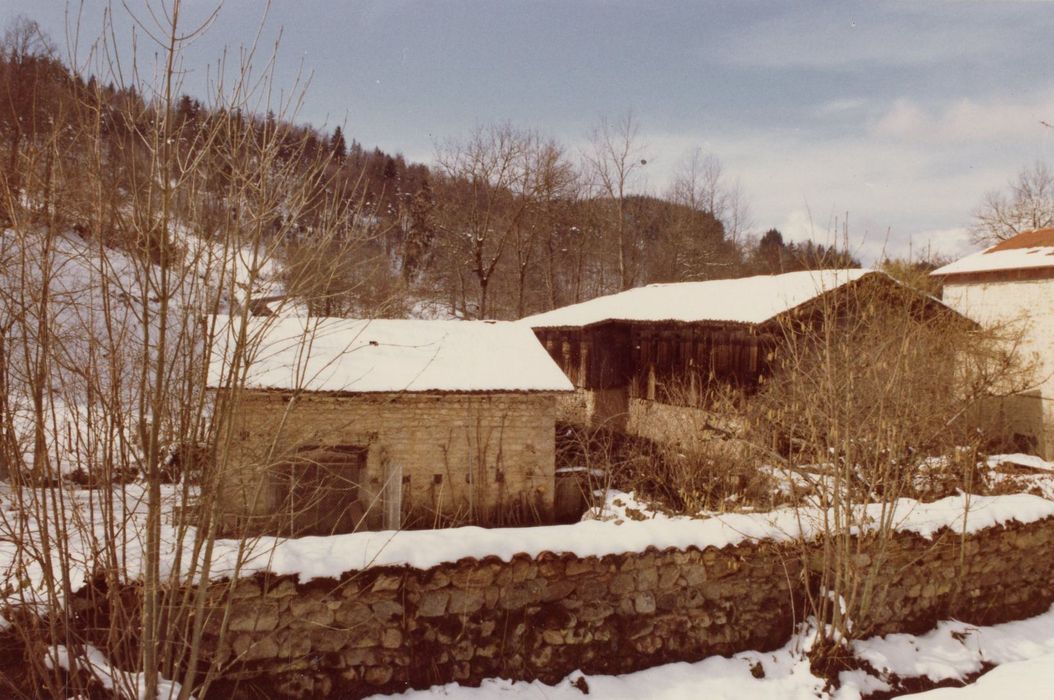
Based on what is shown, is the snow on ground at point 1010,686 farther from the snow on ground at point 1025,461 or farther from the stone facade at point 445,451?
the snow on ground at point 1025,461

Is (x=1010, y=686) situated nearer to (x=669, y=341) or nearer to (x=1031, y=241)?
(x=669, y=341)

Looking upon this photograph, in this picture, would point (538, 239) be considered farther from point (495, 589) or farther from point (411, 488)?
point (495, 589)

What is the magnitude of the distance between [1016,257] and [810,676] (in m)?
16.1

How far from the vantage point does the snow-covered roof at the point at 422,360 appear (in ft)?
32.6

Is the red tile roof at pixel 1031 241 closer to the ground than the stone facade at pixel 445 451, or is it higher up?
higher up

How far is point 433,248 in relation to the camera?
35.9 meters

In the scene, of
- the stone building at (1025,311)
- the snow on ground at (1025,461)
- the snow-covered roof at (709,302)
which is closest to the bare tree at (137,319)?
the snow-covered roof at (709,302)

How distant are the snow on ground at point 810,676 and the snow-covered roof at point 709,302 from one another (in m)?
5.93

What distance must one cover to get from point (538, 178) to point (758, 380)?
19.0m

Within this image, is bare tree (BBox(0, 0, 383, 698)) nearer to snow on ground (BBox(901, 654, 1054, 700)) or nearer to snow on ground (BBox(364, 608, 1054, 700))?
snow on ground (BBox(364, 608, 1054, 700))

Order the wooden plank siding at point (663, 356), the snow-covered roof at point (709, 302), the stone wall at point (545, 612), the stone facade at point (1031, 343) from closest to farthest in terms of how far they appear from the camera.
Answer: the stone wall at point (545, 612) → the snow-covered roof at point (709, 302) → the wooden plank siding at point (663, 356) → the stone facade at point (1031, 343)

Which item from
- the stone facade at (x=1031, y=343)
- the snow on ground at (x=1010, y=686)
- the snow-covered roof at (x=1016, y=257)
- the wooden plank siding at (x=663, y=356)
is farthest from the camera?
the snow-covered roof at (x=1016, y=257)

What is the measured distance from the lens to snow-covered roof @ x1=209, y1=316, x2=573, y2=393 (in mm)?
9938

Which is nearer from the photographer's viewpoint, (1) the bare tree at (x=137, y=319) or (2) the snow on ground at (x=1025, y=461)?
(1) the bare tree at (x=137, y=319)
